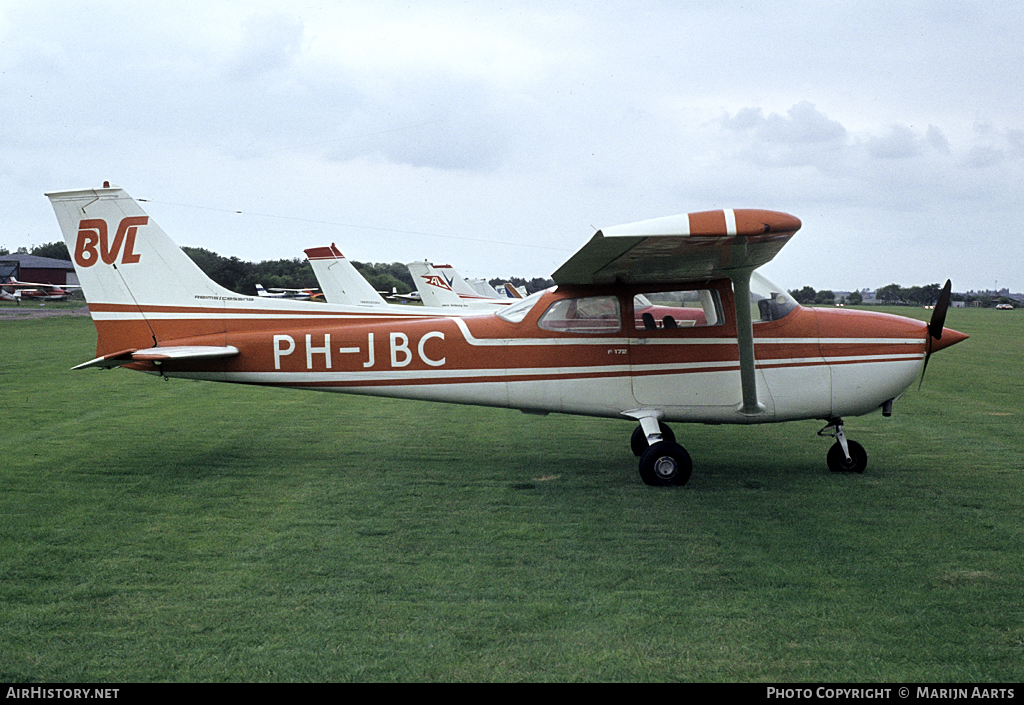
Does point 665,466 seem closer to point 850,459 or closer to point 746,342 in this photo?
point 746,342

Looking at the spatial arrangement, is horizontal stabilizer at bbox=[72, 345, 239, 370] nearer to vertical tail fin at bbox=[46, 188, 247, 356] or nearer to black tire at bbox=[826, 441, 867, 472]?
vertical tail fin at bbox=[46, 188, 247, 356]

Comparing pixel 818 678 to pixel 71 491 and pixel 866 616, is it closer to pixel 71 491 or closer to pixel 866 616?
pixel 866 616

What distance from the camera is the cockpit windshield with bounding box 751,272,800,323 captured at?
7.29 m

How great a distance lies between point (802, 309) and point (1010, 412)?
599cm

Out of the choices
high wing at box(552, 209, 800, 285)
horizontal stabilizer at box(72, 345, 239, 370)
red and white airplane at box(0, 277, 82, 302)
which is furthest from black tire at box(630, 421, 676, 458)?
red and white airplane at box(0, 277, 82, 302)

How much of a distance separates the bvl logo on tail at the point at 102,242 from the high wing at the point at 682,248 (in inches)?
170

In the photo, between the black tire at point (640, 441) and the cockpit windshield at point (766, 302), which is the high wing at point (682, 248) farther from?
the black tire at point (640, 441)

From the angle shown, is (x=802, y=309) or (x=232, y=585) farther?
(x=802, y=309)

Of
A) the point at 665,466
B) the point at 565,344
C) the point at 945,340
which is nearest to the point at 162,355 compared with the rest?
the point at 565,344

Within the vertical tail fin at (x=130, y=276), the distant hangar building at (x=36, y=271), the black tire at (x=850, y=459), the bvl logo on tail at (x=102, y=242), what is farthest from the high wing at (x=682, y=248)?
the distant hangar building at (x=36, y=271)

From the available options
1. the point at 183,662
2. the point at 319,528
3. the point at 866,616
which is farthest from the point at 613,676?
the point at 319,528

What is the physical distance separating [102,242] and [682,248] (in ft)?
18.7

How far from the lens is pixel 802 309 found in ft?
24.1

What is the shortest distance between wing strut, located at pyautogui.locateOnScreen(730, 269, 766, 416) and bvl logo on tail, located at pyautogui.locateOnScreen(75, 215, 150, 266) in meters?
5.83
